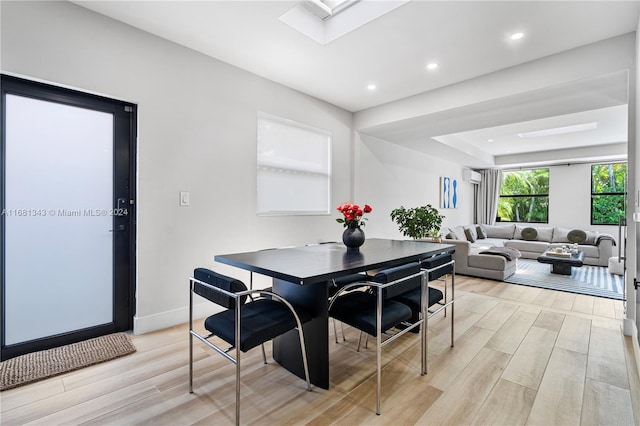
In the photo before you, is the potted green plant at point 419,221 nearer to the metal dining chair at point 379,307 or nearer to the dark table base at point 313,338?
the metal dining chair at point 379,307

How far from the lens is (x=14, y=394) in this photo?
1829mm

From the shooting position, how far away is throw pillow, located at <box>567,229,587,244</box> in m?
6.49

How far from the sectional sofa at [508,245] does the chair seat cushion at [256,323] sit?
3996 millimetres

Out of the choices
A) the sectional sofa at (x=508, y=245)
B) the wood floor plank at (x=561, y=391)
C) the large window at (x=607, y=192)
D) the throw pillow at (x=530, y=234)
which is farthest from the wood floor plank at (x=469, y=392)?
the large window at (x=607, y=192)

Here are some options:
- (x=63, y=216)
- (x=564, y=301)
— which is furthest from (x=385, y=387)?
(x=564, y=301)

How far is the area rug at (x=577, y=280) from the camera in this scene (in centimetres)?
417

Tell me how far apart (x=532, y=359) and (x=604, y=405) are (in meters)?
0.53

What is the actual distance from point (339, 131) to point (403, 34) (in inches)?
78.6

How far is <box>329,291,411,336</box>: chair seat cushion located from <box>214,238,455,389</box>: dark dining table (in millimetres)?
139

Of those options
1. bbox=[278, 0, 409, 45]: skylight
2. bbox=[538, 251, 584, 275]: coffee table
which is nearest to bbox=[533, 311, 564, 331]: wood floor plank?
bbox=[538, 251, 584, 275]: coffee table

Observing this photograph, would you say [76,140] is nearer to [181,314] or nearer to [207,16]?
[207,16]

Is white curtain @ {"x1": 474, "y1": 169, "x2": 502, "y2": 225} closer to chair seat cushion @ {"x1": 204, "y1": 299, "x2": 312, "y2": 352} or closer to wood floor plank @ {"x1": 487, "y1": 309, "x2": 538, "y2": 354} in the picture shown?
wood floor plank @ {"x1": 487, "y1": 309, "x2": 538, "y2": 354}

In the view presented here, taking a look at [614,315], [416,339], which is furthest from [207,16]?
[614,315]

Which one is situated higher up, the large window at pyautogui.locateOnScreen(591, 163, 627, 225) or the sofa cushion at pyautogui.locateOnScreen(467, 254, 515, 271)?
the large window at pyautogui.locateOnScreen(591, 163, 627, 225)
